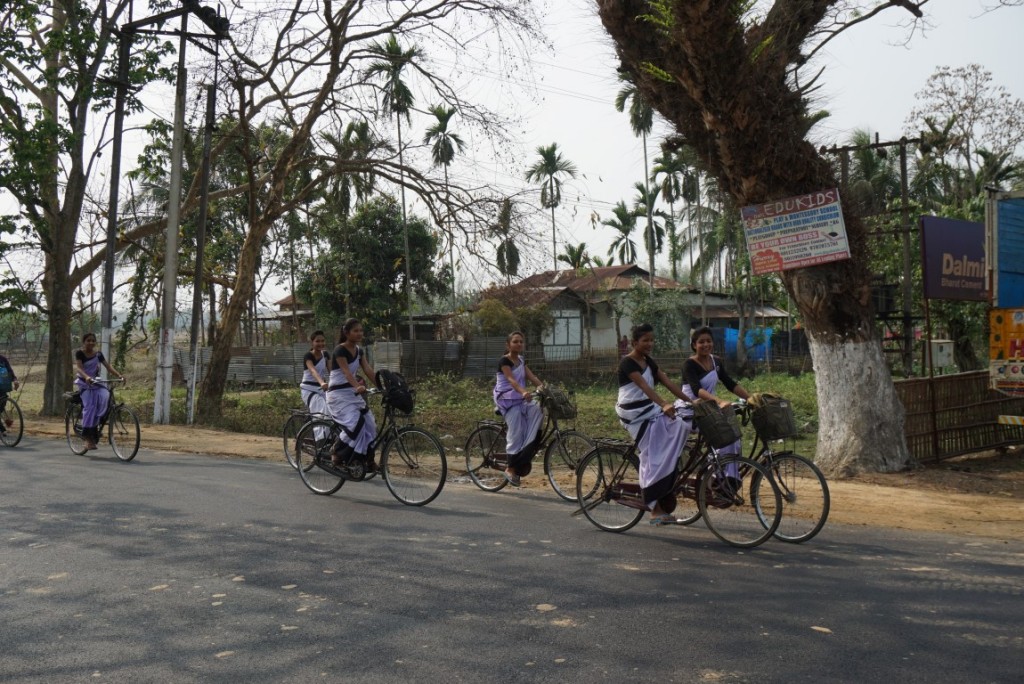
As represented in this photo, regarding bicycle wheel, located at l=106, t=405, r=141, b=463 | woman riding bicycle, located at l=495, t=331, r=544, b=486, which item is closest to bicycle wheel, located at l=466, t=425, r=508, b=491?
woman riding bicycle, located at l=495, t=331, r=544, b=486

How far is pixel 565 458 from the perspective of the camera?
32.1ft

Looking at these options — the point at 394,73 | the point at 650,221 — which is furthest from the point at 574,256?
the point at 394,73

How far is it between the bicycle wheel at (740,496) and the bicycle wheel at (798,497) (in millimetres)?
57

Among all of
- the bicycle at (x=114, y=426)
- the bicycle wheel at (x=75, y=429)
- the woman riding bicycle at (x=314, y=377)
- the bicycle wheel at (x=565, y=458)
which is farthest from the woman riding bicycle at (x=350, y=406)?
the bicycle wheel at (x=75, y=429)

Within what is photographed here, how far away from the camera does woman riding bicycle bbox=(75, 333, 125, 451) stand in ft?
43.8

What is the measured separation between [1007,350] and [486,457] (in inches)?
249

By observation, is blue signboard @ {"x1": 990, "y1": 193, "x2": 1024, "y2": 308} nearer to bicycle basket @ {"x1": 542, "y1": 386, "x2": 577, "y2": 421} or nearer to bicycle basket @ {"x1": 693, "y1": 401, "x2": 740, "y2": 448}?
bicycle basket @ {"x1": 542, "y1": 386, "x2": 577, "y2": 421}

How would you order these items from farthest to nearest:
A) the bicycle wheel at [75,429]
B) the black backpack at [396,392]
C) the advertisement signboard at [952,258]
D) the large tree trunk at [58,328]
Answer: the large tree trunk at [58,328]
the bicycle wheel at [75,429]
the advertisement signboard at [952,258]
the black backpack at [396,392]

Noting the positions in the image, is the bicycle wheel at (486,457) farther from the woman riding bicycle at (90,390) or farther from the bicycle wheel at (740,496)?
the woman riding bicycle at (90,390)

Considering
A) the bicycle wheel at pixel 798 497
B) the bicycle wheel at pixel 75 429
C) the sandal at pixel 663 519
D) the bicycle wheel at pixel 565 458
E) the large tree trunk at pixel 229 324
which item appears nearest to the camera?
the bicycle wheel at pixel 798 497

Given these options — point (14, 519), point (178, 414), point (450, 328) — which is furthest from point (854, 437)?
point (450, 328)

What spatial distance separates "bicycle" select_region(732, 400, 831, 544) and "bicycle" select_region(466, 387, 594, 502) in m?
1.82

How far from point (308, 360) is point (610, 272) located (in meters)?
42.9

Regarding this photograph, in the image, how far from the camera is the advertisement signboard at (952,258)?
13.6m
